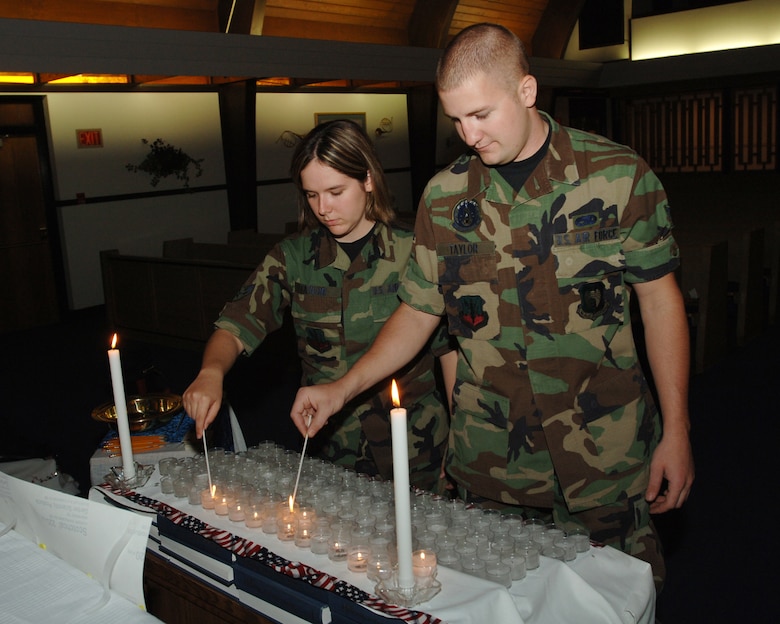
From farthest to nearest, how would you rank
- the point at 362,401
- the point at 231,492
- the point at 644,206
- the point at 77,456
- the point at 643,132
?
the point at 643,132 < the point at 77,456 < the point at 362,401 < the point at 644,206 < the point at 231,492

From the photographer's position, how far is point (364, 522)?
131 cm

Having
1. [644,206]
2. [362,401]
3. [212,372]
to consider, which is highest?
[644,206]

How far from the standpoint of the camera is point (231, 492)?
1492 mm

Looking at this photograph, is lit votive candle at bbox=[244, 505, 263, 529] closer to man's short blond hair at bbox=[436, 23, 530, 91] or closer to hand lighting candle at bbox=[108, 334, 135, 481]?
hand lighting candle at bbox=[108, 334, 135, 481]

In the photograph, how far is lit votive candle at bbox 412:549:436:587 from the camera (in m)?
1.12

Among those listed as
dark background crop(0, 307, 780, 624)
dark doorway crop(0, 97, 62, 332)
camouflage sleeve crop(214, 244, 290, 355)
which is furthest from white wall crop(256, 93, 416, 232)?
camouflage sleeve crop(214, 244, 290, 355)

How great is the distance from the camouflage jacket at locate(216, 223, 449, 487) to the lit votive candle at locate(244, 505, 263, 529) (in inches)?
28.0

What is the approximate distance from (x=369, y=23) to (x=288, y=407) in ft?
25.6

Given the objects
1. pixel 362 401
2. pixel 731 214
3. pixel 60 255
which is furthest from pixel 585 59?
pixel 362 401

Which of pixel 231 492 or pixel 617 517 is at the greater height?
pixel 231 492

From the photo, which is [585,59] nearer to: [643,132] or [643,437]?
[643,132]

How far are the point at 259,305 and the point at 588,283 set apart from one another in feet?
2.93

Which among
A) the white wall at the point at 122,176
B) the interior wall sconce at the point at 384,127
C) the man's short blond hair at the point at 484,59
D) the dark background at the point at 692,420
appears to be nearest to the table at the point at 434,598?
the man's short blond hair at the point at 484,59

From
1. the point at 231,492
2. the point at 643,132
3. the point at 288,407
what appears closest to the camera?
the point at 231,492
